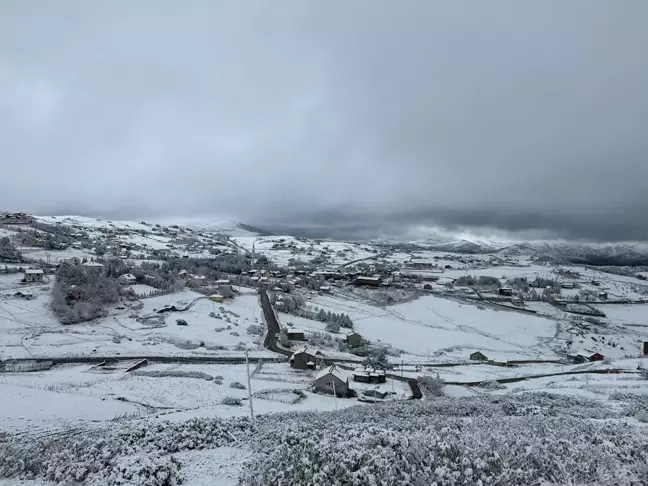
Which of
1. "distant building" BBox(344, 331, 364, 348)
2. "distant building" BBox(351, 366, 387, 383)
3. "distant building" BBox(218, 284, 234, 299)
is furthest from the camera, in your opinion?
"distant building" BBox(218, 284, 234, 299)

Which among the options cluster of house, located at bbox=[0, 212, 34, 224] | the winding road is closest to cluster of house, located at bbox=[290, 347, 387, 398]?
the winding road

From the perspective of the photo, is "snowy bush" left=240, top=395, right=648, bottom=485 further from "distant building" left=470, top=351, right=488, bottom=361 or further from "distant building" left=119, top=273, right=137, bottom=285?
"distant building" left=119, top=273, right=137, bottom=285

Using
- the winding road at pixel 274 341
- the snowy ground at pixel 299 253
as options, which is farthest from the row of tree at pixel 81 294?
the snowy ground at pixel 299 253

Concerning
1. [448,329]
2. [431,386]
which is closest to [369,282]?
[448,329]

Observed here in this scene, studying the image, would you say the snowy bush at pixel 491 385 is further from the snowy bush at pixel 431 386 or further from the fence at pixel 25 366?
the fence at pixel 25 366

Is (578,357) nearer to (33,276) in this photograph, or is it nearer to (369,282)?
(369,282)

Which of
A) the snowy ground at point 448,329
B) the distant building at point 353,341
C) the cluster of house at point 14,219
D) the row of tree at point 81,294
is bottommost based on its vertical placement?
the snowy ground at point 448,329

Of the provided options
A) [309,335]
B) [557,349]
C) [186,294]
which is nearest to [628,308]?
[557,349]
